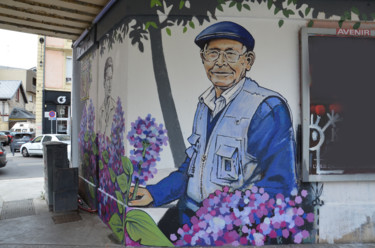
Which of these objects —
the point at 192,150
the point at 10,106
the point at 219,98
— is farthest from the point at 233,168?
the point at 10,106

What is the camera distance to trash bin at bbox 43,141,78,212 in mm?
→ 5668

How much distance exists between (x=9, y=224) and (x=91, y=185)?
1.60 meters

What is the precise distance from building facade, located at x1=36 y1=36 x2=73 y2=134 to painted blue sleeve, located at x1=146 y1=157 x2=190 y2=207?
711 inches

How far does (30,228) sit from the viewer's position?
203 inches

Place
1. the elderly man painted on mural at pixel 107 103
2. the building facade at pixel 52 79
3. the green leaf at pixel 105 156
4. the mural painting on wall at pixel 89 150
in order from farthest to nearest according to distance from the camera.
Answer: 1. the building facade at pixel 52 79
2. the mural painting on wall at pixel 89 150
3. the green leaf at pixel 105 156
4. the elderly man painted on mural at pixel 107 103

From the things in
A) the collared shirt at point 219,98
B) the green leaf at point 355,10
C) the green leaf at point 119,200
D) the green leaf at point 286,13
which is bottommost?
the green leaf at point 119,200

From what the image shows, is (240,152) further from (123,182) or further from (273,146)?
(123,182)

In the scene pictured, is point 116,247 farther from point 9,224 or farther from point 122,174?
point 9,224

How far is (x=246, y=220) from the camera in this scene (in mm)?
4418

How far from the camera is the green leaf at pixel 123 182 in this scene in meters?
4.45

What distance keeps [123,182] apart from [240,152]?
1.89m

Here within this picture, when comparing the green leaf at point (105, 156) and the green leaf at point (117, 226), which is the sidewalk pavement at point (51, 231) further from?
the green leaf at point (105, 156)

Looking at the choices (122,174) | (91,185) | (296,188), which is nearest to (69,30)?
(91,185)

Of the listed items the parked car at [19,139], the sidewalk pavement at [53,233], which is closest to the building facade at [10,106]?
the parked car at [19,139]
